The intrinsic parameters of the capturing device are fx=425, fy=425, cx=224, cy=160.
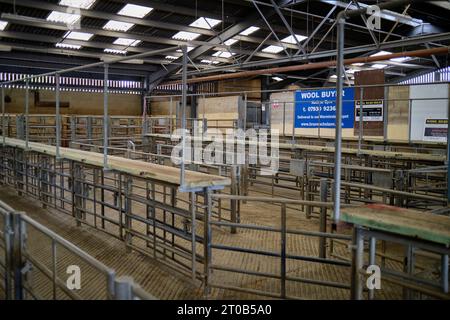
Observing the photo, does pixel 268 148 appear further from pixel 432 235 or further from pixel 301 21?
pixel 432 235

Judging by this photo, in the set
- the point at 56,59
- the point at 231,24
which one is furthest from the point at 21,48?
the point at 231,24

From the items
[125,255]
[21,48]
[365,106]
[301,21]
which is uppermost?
[301,21]

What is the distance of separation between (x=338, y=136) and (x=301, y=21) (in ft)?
38.3

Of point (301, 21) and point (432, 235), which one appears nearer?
point (432, 235)

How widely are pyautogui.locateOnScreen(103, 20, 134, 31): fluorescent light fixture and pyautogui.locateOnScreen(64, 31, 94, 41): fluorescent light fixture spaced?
763 mm

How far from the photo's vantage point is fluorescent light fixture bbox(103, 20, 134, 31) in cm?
1234

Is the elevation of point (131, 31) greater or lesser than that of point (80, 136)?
greater

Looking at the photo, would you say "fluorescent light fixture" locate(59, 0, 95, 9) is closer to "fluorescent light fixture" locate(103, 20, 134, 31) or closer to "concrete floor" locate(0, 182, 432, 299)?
"fluorescent light fixture" locate(103, 20, 134, 31)

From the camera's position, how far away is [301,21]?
13133 millimetres

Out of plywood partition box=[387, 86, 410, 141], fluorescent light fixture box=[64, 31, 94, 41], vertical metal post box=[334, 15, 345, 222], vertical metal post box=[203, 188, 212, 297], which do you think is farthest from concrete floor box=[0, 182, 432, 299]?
fluorescent light fixture box=[64, 31, 94, 41]

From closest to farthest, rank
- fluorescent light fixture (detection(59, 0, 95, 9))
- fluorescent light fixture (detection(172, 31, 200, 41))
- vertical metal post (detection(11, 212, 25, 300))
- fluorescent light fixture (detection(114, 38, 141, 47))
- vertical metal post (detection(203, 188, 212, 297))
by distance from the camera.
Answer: vertical metal post (detection(11, 212, 25, 300)) → vertical metal post (detection(203, 188, 212, 297)) → fluorescent light fixture (detection(59, 0, 95, 9)) → fluorescent light fixture (detection(172, 31, 200, 41)) → fluorescent light fixture (detection(114, 38, 141, 47))

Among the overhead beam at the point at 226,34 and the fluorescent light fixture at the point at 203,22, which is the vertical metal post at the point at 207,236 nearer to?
the overhead beam at the point at 226,34

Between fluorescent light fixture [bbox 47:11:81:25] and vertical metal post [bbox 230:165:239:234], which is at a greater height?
fluorescent light fixture [bbox 47:11:81:25]

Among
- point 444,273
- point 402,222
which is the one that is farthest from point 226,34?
point 444,273
